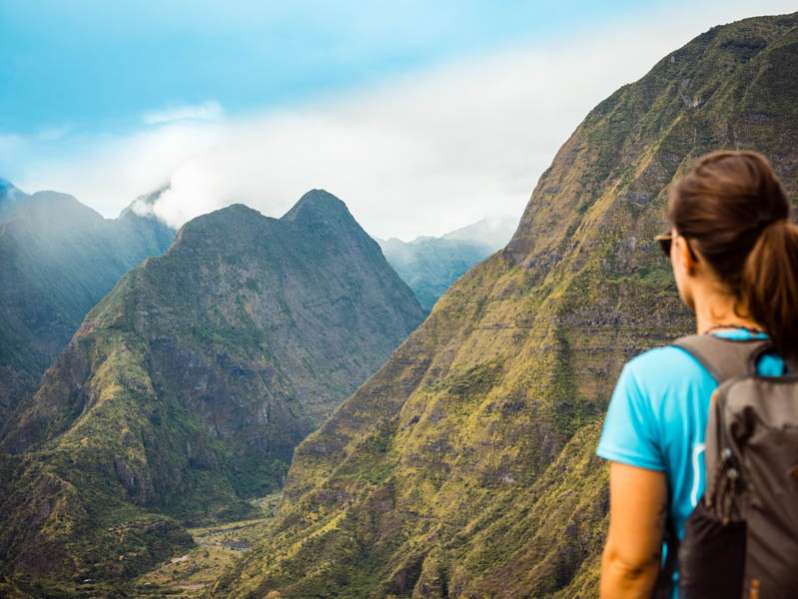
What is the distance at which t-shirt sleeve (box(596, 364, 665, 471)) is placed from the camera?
4.36 metres

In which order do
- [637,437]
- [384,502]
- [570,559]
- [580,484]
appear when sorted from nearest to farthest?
[637,437], [570,559], [580,484], [384,502]

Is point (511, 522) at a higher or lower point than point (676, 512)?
lower

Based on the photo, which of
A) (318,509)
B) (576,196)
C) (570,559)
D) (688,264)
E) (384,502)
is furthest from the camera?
(576,196)

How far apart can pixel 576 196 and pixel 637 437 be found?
178 m

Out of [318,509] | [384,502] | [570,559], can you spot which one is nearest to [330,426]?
[318,509]

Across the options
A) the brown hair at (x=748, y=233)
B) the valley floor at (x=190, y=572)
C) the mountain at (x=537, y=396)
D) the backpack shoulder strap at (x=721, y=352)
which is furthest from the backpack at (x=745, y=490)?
the valley floor at (x=190, y=572)

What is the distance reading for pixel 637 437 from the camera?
4.36m

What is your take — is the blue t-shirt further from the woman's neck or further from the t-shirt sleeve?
the woman's neck

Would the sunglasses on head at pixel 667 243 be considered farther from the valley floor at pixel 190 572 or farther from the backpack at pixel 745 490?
the valley floor at pixel 190 572

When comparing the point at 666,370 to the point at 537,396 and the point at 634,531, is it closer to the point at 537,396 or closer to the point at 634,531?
the point at 634,531

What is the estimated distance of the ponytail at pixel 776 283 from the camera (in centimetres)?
430

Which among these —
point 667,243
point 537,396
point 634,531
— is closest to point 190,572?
point 537,396

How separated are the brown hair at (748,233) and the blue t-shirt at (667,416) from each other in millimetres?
196

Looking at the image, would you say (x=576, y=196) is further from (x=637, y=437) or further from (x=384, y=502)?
(x=637, y=437)
